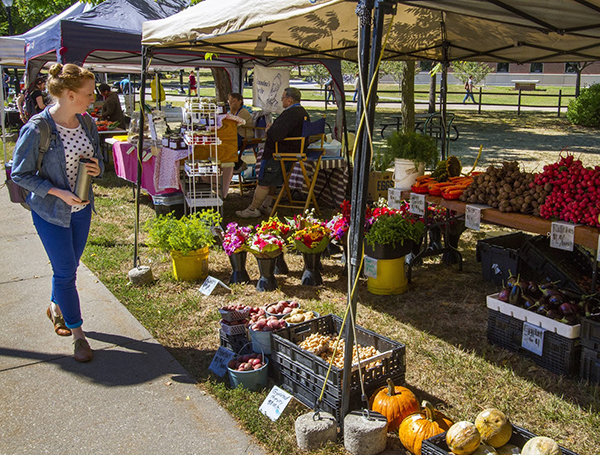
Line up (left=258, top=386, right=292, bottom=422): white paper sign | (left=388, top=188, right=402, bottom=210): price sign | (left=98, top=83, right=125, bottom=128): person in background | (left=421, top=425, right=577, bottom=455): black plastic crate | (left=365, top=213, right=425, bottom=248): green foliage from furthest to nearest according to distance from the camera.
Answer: (left=98, top=83, right=125, bottom=128): person in background < (left=388, top=188, right=402, bottom=210): price sign < (left=365, top=213, right=425, bottom=248): green foliage < (left=258, top=386, right=292, bottom=422): white paper sign < (left=421, top=425, right=577, bottom=455): black plastic crate

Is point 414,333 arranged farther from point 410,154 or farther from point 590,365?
point 410,154

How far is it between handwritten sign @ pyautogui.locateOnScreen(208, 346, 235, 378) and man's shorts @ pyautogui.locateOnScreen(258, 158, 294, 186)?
4364 mm

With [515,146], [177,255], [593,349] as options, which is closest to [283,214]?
[177,255]

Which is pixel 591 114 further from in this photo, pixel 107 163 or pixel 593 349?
pixel 593 349

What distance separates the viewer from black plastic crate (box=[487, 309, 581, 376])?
3.67 m

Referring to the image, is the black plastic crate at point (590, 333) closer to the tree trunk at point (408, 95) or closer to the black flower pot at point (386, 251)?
the black flower pot at point (386, 251)

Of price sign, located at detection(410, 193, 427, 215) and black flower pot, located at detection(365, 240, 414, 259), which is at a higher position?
price sign, located at detection(410, 193, 427, 215)

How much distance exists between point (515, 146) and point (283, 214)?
9221mm

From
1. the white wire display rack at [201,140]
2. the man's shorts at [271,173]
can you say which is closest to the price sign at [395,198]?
the white wire display rack at [201,140]

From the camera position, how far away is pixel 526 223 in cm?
428

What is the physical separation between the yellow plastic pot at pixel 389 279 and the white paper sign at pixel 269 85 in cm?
540

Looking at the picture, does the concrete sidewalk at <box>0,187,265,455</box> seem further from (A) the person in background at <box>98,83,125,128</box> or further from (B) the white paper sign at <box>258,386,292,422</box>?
(A) the person in background at <box>98,83,125,128</box>

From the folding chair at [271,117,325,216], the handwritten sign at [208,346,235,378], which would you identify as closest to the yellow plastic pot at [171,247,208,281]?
the handwritten sign at [208,346,235,378]

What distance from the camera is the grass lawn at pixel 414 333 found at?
325 centimetres
